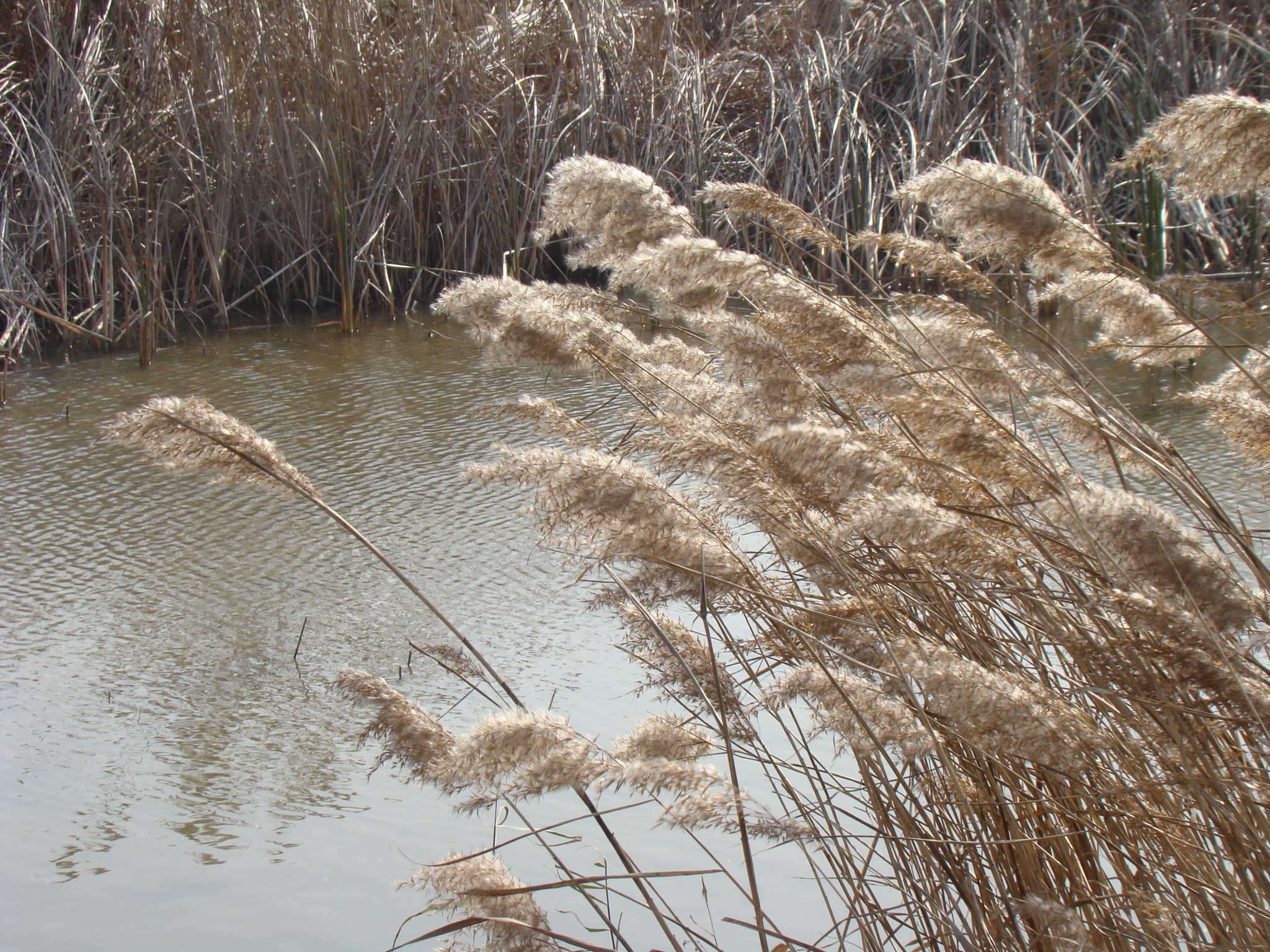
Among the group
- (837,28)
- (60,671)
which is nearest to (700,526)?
(60,671)

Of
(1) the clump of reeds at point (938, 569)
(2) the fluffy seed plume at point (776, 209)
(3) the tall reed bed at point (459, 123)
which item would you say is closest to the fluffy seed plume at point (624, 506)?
(1) the clump of reeds at point (938, 569)

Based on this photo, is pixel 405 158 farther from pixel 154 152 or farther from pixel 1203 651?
pixel 1203 651

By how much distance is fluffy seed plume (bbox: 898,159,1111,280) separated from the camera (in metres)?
1.03

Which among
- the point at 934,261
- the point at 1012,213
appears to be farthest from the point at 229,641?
the point at 1012,213

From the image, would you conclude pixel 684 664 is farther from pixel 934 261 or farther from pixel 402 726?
pixel 934 261

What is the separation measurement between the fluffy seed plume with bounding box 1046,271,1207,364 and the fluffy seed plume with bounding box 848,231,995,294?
3.5 inches

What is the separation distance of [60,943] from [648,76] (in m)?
4.18

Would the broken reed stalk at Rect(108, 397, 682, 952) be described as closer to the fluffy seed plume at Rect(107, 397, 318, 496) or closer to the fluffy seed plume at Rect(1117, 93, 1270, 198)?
the fluffy seed plume at Rect(107, 397, 318, 496)

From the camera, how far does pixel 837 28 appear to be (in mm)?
4977

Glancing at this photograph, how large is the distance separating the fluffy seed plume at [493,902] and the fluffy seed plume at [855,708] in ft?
0.89

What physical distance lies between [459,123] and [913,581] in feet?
12.9

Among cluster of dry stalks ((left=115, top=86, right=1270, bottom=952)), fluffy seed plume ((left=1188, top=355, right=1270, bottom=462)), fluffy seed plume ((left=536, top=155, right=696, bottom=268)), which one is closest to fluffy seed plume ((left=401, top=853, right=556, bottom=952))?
cluster of dry stalks ((left=115, top=86, right=1270, bottom=952))

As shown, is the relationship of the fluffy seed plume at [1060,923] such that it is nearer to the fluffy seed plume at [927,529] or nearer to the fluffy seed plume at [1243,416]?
the fluffy seed plume at [927,529]

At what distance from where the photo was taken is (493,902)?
3.08 feet
